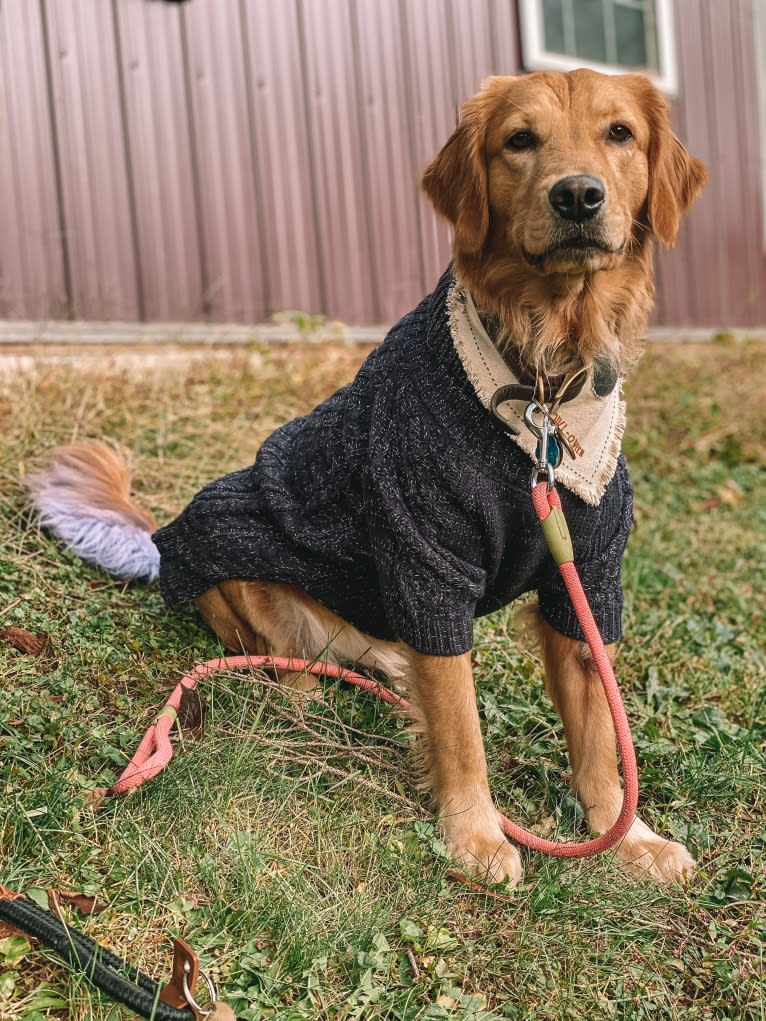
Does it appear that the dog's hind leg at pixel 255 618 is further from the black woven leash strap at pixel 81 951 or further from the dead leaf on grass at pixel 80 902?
the black woven leash strap at pixel 81 951

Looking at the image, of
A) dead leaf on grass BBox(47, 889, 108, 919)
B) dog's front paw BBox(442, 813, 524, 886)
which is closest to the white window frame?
dog's front paw BBox(442, 813, 524, 886)

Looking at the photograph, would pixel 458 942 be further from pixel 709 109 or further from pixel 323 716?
pixel 709 109

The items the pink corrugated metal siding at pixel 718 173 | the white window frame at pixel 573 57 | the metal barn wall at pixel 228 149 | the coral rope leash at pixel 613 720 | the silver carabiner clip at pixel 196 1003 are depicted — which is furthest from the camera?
the pink corrugated metal siding at pixel 718 173

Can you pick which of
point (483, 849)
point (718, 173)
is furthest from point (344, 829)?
point (718, 173)

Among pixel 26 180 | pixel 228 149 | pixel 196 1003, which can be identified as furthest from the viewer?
pixel 228 149

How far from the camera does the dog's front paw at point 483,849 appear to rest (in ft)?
7.50

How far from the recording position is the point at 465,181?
2580mm

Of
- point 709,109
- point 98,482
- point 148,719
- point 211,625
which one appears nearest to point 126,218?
point 98,482

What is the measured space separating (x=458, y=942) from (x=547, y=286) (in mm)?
1461

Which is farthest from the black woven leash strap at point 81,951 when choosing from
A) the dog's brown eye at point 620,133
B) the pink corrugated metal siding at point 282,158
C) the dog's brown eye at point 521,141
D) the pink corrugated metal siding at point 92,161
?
the pink corrugated metal siding at point 282,158

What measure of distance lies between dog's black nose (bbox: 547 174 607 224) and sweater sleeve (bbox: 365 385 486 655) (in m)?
0.55

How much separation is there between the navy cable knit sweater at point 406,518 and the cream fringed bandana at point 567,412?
0.03 m

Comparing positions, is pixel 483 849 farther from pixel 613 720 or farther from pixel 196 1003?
pixel 196 1003

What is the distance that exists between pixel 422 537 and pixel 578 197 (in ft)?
2.67
